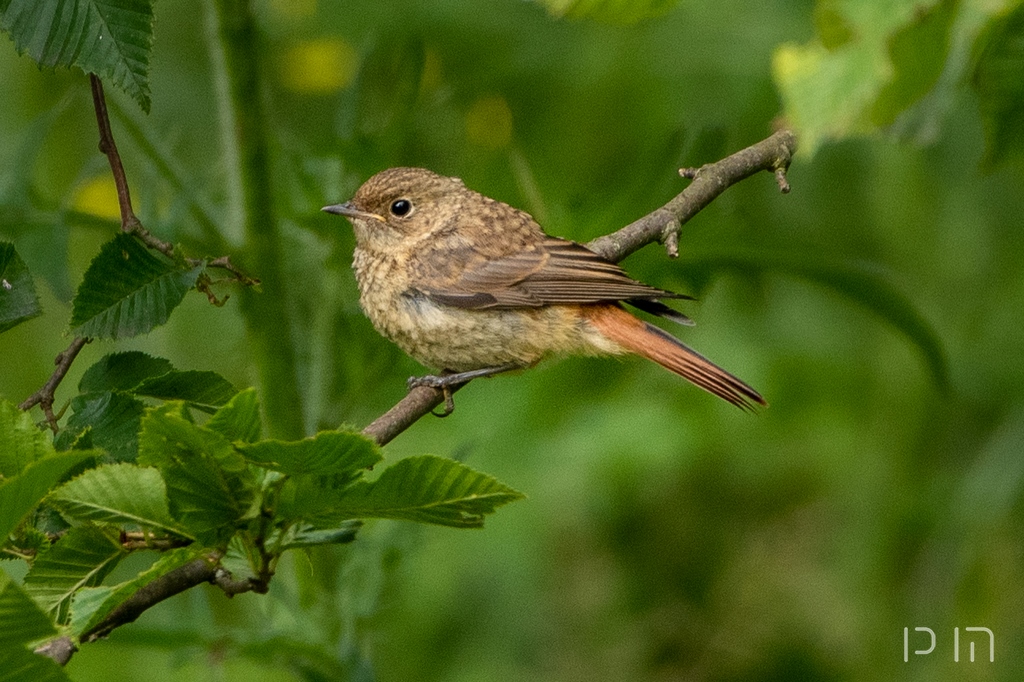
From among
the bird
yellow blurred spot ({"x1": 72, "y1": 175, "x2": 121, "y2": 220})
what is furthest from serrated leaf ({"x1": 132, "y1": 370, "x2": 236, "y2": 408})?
yellow blurred spot ({"x1": 72, "y1": 175, "x2": 121, "y2": 220})

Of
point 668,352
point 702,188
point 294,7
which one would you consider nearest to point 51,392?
point 702,188

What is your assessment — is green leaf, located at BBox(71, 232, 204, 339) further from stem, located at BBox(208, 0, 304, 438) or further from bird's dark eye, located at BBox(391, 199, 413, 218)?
bird's dark eye, located at BBox(391, 199, 413, 218)

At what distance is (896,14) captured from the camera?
145cm

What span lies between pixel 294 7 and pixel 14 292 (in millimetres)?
4368

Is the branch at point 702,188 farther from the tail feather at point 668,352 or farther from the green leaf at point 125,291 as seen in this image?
the green leaf at point 125,291

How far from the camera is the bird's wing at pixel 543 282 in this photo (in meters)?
3.62

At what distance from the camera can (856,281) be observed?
3586mm

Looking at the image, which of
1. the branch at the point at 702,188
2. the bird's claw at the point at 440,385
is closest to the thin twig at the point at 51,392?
the branch at the point at 702,188

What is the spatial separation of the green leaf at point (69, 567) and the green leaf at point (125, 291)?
0.35 metres

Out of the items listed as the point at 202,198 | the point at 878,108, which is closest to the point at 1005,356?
the point at 202,198

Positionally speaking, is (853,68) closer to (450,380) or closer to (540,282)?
(450,380)

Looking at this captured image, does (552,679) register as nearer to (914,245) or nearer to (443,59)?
(914,245)

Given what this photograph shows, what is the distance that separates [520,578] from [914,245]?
2051 millimetres

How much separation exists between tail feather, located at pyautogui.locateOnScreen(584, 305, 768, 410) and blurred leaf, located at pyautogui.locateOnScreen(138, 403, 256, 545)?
5.84ft
